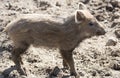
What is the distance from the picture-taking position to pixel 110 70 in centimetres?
775

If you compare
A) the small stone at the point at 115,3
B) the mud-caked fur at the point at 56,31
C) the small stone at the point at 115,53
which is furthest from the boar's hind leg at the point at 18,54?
the small stone at the point at 115,3

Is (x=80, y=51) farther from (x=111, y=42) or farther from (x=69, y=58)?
(x=69, y=58)

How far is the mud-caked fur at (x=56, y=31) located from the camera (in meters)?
7.45

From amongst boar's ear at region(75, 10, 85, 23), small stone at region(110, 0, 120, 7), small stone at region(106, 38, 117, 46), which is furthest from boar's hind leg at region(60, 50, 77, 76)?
small stone at region(110, 0, 120, 7)

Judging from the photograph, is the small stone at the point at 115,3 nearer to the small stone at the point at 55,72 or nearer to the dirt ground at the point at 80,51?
the dirt ground at the point at 80,51

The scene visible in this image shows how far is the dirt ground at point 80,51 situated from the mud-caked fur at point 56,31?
0.46 metres

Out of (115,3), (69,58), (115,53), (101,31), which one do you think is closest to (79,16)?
(101,31)

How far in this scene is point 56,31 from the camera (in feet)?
24.5

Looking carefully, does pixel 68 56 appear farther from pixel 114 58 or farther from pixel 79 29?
pixel 114 58

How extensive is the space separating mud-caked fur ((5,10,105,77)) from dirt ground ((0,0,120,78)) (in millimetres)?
457

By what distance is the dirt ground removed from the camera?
776 centimetres

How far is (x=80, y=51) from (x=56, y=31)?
1.13 meters

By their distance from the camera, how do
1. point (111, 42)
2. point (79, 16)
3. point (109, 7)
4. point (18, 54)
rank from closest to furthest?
point (79, 16)
point (18, 54)
point (111, 42)
point (109, 7)

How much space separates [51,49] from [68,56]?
887mm
